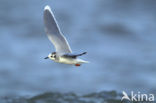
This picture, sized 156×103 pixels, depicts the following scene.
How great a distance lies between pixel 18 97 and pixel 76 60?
405 cm

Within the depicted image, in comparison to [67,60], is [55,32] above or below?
above

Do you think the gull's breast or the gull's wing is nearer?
the gull's breast

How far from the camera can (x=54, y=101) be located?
11375 mm

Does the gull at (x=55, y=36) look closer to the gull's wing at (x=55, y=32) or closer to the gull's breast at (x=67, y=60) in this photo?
the gull's wing at (x=55, y=32)

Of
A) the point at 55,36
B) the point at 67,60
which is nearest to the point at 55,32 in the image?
the point at 55,36

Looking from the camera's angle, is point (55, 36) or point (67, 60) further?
point (55, 36)

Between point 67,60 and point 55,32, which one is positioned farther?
point 55,32

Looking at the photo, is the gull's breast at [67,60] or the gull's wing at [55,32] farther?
the gull's wing at [55,32]

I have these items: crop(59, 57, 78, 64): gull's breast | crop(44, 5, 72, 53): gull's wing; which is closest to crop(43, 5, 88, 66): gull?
crop(44, 5, 72, 53): gull's wing

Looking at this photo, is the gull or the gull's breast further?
the gull

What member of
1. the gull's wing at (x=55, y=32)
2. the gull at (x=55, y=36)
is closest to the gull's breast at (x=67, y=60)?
the gull at (x=55, y=36)

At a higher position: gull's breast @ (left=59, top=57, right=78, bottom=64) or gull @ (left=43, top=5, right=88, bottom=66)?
gull @ (left=43, top=5, right=88, bottom=66)

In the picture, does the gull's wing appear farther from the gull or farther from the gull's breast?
the gull's breast

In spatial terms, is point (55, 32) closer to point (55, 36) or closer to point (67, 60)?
point (55, 36)
